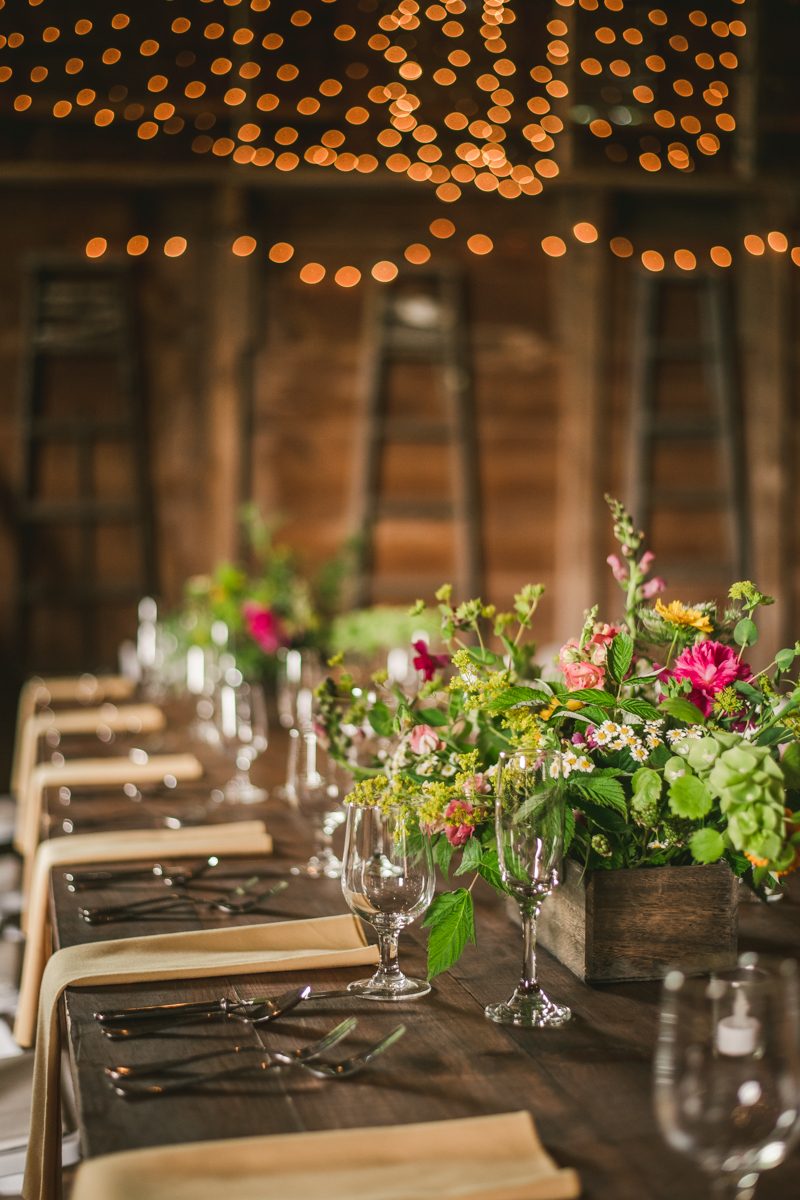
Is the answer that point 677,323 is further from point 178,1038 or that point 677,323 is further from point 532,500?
point 178,1038

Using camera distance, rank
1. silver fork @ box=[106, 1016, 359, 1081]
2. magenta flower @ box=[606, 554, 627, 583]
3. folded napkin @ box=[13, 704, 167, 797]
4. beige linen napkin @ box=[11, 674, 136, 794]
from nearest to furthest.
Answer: silver fork @ box=[106, 1016, 359, 1081] < magenta flower @ box=[606, 554, 627, 583] < folded napkin @ box=[13, 704, 167, 797] < beige linen napkin @ box=[11, 674, 136, 794]

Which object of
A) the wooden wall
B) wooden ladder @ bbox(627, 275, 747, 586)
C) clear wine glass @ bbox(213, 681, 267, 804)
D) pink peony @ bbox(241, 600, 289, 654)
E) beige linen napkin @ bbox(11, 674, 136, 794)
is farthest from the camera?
wooden ladder @ bbox(627, 275, 747, 586)

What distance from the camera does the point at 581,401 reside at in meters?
4.75

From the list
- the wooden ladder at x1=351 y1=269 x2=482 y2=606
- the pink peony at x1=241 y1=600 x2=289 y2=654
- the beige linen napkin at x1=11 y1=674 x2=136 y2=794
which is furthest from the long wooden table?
the wooden ladder at x1=351 y1=269 x2=482 y2=606

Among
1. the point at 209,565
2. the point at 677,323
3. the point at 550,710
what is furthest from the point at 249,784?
the point at 677,323

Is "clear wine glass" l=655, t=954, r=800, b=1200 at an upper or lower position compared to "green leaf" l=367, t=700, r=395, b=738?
lower

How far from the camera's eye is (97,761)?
237 cm

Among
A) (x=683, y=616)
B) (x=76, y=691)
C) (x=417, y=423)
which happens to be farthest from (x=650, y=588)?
(x=417, y=423)

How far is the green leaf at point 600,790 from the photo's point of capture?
1127 millimetres

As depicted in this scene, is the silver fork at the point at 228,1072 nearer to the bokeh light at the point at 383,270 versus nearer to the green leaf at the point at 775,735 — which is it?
the green leaf at the point at 775,735

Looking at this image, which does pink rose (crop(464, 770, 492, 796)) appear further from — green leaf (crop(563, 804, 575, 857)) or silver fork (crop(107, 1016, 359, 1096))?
silver fork (crop(107, 1016, 359, 1096))

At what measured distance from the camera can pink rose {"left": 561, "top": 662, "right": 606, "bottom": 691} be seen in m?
1.20

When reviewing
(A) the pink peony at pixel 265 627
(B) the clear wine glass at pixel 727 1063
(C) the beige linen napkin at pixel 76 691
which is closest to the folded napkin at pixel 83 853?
(B) the clear wine glass at pixel 727 1063

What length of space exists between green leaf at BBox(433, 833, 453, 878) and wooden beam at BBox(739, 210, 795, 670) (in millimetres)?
3880
